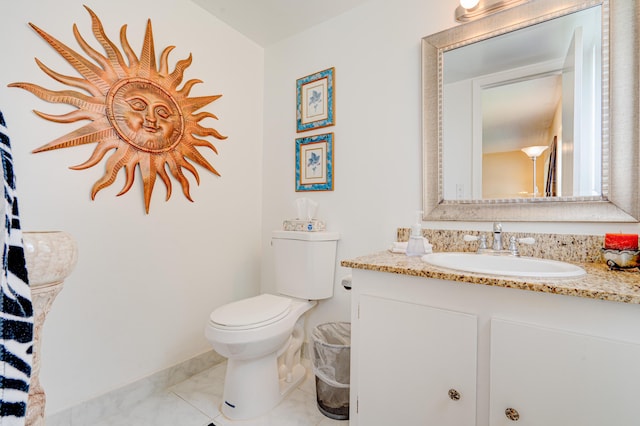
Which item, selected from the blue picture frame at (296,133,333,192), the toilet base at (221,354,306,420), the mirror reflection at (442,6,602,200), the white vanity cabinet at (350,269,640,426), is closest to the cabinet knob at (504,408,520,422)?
the white vanity cabinet at (350,269,640,426)

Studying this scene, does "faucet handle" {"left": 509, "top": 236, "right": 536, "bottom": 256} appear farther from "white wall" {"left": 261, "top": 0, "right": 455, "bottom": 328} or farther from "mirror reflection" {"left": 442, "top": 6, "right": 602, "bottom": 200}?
"white wall" {"left": 261, "top": 0, "right": 455, "bottom": 328}

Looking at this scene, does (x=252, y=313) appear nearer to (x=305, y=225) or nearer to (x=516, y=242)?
(x=305, y=225)

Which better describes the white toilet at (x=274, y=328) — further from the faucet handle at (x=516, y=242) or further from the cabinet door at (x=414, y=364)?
the faucet handle at (x=516, y=242)

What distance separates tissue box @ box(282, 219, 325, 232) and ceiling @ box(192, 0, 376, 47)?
4.34 ft

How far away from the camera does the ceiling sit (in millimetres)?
1808

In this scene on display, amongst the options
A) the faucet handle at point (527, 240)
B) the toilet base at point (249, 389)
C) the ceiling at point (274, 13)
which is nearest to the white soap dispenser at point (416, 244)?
the faucet handle at point (527, 240)

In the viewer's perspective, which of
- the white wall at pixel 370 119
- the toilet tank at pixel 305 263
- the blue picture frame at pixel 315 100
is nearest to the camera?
the white wall at pixel 370 119

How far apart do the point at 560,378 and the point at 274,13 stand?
2.26 meters

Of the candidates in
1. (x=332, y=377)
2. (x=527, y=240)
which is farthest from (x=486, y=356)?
(x=332, y=377)

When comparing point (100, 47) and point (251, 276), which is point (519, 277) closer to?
point (251, 276)

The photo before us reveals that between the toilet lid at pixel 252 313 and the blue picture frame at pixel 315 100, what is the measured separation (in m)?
1.16

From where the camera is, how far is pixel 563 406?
32.4 inches

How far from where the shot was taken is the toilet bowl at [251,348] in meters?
1.34

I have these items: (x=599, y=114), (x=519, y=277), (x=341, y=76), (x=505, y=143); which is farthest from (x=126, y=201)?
(x=599, y=114)
